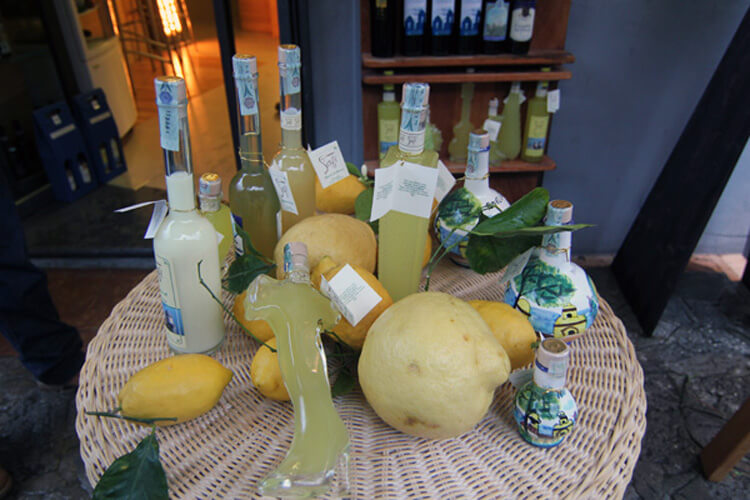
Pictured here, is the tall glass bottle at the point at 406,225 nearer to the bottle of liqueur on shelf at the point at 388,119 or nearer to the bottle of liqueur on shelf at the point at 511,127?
the bottle of liqueur on shelf at the point at 388,119

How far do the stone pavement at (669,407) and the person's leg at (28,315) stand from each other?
0.39 feet

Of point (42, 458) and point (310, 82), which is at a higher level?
point (310, 82)

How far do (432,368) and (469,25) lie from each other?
1.45 metres

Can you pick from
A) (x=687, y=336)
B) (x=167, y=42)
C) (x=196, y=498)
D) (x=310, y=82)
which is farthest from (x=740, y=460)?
(x=167, y=42)

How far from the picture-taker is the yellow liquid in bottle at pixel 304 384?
56 centimetres

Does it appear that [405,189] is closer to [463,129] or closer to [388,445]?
[388,445]

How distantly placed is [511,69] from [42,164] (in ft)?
7.33

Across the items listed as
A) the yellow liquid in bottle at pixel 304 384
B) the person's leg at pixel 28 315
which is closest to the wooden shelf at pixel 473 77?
the person's leg at pixel 28 315

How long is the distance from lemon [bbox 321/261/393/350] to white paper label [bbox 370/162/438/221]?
0.30 ft

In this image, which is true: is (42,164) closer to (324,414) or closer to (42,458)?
(42,458)

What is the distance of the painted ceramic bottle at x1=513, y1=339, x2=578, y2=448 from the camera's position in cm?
62

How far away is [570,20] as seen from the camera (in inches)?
73.0

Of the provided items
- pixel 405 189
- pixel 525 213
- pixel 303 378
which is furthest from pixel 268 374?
pixel 525 213

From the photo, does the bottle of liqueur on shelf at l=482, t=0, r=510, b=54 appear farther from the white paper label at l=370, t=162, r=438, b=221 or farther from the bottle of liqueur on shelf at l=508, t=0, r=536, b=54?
the white paper label at l=370, t=162, r=438, b=221
